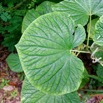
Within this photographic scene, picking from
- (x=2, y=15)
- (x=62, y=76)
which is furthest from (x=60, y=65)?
(x=2, y=15)

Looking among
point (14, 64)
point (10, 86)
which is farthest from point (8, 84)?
point (14, 64)

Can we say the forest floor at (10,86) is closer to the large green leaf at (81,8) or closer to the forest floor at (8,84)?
the forest floor at (8,84)

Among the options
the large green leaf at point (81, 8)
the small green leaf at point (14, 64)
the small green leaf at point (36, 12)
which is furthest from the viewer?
the small green leaf at point (14, 64)

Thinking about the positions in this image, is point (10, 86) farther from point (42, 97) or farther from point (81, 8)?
point (81, 8)

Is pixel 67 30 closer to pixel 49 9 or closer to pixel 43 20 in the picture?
pixel 43 20

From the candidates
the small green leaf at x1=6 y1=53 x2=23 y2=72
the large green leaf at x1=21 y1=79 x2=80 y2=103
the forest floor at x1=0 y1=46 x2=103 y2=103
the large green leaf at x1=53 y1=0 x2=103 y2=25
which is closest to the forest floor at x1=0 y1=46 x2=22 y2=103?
the forest floor at x1=0 y1=46 x2=103 y2=103

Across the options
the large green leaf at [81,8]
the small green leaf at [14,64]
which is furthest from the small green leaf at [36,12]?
the small green leaf at [14,64]

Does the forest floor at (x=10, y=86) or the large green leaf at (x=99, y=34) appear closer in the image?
the large green leaf at (x=99, y=34)
